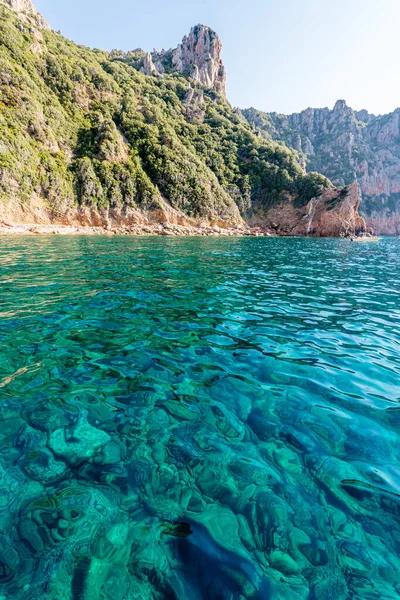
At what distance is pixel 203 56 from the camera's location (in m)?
108

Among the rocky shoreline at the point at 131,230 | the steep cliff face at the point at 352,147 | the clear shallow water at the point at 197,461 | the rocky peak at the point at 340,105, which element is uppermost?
the rocky peak at the point at 340,105

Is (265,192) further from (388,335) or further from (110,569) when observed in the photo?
(110,569)

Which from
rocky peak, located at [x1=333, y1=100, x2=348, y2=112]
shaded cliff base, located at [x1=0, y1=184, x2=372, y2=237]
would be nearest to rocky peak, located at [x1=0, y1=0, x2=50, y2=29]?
shaded cliff base, located at [x1=0, y1=184, x2=372, y2=237]

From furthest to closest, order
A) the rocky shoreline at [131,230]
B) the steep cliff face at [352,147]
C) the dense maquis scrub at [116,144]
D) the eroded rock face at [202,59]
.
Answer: the steep cliff face at [352,147], the eroded rock face at [202,59], the dense maquis scrub at [116,144], the rocky shoreline at [131,230]

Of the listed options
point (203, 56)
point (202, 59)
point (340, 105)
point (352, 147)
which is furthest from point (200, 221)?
point (340, 105)

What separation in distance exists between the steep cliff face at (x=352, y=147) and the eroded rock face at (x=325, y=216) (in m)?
84.8

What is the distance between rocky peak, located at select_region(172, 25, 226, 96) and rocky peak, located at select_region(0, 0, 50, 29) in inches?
2038

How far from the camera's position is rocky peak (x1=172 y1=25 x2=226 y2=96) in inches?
4205

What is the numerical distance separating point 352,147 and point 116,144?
15256 cm

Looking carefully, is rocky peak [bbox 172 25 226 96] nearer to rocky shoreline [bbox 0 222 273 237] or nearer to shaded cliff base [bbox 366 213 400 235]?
rocky shoreline [bbox 0 222 273 237]

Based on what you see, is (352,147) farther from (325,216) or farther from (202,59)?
(325,216)

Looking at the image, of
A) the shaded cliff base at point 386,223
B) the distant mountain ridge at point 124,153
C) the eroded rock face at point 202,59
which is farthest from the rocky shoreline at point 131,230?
the shaded cliff base at point 386,223

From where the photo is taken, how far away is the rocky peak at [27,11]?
2513 inches

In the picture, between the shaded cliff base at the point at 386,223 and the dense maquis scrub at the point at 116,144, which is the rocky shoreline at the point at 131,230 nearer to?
the dense maquis scrub at the point at 116,144
